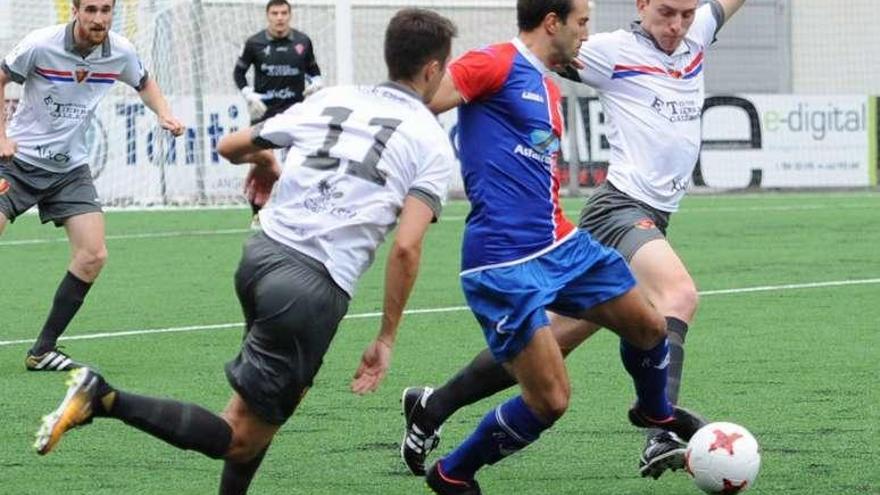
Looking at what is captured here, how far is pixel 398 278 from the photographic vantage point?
5.32m

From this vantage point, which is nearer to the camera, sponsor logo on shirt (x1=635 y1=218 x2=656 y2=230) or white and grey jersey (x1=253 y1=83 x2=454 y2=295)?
white and grey jersey (x1=253 y1=83 x2=454 y2=295)

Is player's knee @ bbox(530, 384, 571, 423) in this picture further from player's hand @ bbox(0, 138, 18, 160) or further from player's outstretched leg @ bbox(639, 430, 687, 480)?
player's hand @ bbox(0, 138, 18, 160)

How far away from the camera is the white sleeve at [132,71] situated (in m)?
9.87

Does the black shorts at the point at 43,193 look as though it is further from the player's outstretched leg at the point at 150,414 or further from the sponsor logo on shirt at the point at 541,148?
the player's outstretched leg at the point at 150,414

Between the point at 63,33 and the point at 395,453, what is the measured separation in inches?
147

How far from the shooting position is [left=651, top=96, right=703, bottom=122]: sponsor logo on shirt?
24.5 ft

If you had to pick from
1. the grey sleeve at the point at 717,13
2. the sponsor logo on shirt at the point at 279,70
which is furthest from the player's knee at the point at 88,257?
the sponsor logo on shirt at the point at 279,70

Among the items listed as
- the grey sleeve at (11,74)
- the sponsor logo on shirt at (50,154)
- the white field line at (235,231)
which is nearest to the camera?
the grey sleeve at (11,74)

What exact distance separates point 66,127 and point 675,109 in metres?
3.83

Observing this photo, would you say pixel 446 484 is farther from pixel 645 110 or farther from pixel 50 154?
pixel 50 154

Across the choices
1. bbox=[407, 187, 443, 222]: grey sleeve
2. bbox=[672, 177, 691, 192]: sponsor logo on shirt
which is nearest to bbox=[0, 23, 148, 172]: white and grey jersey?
bbox=[672, 177, 691, 192]: sponsor logo on shirt

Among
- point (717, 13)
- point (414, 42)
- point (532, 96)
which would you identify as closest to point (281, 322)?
point (414, 42)

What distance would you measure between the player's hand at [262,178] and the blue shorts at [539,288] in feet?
2.45

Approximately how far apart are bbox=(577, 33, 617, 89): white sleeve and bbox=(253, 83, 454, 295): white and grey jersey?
204 centimetres
